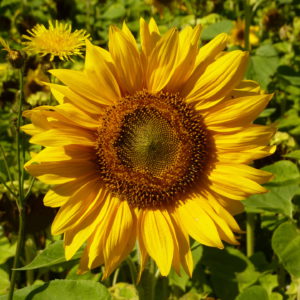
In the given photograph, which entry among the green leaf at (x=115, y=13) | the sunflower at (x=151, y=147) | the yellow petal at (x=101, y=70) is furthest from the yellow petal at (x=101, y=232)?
the green leaf at (x=115, y=13)

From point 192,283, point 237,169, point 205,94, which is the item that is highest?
point 205,94

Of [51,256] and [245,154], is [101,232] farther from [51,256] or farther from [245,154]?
[245,154]

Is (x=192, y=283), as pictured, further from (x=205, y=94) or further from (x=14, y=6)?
(x=14, y=6)

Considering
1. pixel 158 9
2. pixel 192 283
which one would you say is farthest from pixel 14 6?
pixel 192 283

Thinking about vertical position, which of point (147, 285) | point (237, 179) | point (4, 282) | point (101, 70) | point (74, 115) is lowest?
point (4, 282)

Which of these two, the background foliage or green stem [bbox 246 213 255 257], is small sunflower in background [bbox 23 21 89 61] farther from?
green stem [bbox 246 213 255 257]

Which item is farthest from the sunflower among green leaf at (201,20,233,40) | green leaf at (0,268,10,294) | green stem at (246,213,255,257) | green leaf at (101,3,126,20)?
green leaf at (101,3,126,20)

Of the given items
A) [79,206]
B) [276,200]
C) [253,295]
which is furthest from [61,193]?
[276,200]
